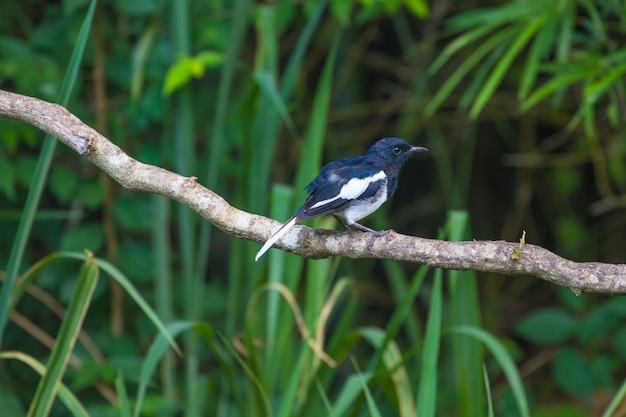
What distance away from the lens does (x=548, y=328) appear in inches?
177

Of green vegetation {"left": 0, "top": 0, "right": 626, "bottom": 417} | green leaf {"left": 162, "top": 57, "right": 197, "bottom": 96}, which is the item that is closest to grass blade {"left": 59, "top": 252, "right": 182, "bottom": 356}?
green vegetation {"left": 0, "top": 0, "right": 626, "bottom": 417}

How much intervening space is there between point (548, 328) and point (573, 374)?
0.30m

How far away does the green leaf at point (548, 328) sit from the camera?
445 cm

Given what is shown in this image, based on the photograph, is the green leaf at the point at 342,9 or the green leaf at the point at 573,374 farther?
the green leaf at the point at 573,374

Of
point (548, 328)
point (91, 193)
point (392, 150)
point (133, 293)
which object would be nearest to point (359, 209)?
point (392, 150)

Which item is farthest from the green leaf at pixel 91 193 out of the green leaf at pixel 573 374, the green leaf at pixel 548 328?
the green leaf at pixel 573 374

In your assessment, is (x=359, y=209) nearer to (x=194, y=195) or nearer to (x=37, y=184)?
(x=194, y=195)

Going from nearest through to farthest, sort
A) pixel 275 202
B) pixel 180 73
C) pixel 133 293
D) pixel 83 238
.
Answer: pixel 133 293
pixel 275 202
pixel 180 73
pixel 83 238

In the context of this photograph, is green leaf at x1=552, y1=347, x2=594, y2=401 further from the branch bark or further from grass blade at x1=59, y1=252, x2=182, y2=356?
the branch bark

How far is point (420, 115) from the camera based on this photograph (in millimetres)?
5035

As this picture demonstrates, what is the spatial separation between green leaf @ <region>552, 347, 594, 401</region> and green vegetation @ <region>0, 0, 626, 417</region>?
0.01 m

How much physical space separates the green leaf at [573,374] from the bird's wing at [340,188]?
244 cm

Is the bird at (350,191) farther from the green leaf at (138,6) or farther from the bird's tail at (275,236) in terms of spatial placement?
the green leaf at (138,6)

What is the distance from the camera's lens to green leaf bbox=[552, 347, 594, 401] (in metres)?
4.43
